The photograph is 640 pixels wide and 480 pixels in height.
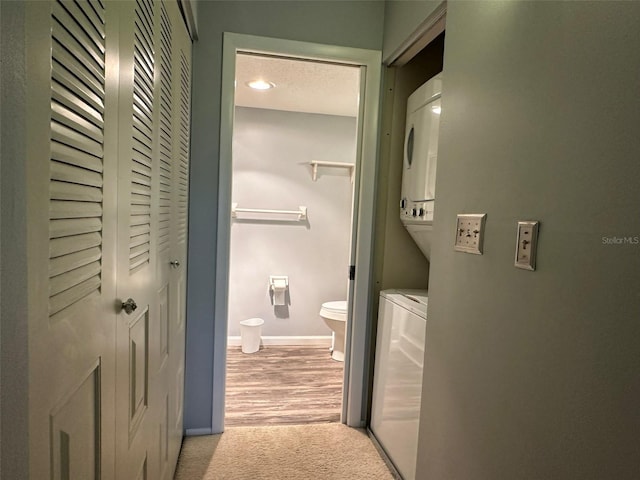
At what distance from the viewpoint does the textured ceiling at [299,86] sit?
7.88 feet

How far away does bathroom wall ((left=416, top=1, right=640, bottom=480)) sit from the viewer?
683mm

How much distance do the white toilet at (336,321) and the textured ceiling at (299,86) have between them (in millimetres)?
1732

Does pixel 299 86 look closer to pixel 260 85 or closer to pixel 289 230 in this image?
pixel 260 85

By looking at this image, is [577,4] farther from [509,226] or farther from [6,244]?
[6,244]

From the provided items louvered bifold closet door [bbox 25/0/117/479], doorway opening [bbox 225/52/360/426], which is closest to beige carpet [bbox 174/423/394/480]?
doorway opening [bbox 225/52/360/426]

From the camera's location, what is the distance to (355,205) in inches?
81.6

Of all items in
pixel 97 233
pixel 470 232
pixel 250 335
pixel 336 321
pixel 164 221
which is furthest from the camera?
pixel 250 335

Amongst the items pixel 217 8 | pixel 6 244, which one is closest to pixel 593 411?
pixel 6 244

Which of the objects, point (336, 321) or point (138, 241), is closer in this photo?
point (138, 241)

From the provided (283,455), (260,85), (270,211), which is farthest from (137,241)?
(270,211)

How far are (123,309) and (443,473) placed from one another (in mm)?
1139

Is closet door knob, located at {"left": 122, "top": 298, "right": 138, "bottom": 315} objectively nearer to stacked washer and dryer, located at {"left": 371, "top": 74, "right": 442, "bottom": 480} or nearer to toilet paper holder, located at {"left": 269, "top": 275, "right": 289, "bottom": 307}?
stacked washer and dryer, located at {"left": 371, "top": 74, "right": 442, "bottom": 480}

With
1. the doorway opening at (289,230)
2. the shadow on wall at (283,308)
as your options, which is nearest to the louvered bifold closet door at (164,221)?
the doorway opening at (289,230)

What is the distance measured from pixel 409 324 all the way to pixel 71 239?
1.37 metres
